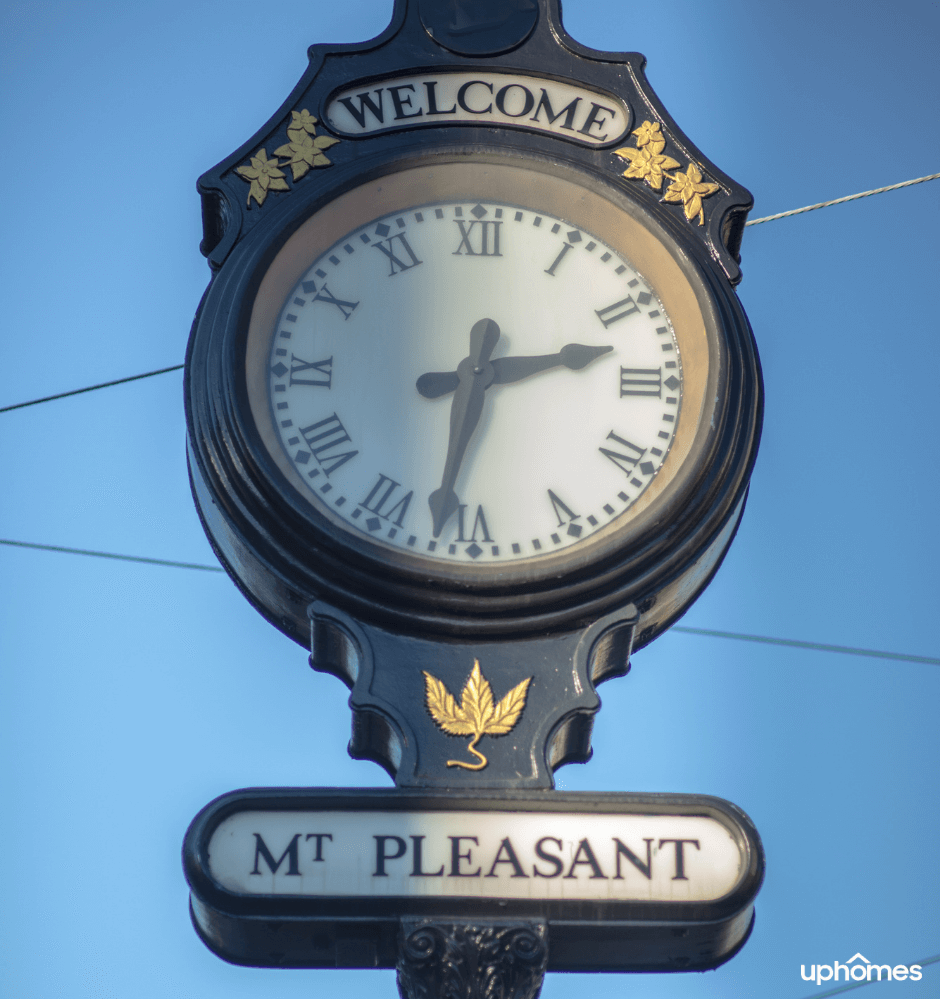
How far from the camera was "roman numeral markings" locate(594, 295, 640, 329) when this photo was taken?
543 centimetres

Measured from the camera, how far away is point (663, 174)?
5707 mm

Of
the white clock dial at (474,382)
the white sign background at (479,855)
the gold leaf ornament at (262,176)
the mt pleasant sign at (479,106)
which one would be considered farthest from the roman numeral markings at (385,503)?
the mt pleasant sign at (479,106)

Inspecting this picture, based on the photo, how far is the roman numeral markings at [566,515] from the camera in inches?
193

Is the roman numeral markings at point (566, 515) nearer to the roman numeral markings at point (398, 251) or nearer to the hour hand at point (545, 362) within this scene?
the hour hand at point (545, 362)

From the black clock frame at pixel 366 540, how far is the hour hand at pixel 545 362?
39 cm

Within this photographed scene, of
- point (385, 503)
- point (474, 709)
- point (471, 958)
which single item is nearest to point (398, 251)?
point (385, 503)

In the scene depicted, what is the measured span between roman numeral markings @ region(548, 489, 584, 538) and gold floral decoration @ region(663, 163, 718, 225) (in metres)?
1.15

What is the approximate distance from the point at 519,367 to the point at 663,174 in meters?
0.88

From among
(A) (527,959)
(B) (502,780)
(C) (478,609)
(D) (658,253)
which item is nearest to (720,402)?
(D) (658,253)

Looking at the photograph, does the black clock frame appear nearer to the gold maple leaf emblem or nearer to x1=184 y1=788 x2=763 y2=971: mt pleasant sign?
the gold maple leaf emblem

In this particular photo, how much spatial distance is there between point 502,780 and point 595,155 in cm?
223

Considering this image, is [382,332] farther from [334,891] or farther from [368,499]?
[334,891]

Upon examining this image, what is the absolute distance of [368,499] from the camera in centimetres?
494

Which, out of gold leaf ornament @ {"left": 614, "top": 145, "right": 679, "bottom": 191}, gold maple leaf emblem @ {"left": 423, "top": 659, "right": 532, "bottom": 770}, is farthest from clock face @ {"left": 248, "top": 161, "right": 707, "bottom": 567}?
gold maple leaf emblem @ {"left": 423, "top": 659, "right": 532, "bottom": 770}
